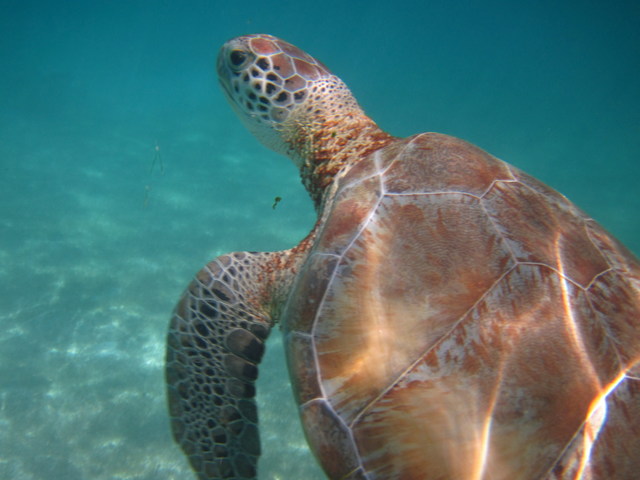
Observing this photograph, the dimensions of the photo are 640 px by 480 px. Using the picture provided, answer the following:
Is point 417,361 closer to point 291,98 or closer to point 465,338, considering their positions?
point 465,338

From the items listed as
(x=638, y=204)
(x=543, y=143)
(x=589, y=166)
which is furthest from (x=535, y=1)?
(x=638, y=204)

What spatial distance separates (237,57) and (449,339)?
3.17 meters

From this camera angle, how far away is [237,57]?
362cm

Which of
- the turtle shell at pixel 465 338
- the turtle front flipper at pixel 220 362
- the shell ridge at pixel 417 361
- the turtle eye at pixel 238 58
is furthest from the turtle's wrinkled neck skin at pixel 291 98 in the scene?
the shell ridge at pixel 417 361

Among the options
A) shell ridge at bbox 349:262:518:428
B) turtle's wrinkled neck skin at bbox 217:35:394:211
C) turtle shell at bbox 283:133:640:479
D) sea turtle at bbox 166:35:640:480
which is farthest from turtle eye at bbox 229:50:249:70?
shell ridge at bbox 349:262:518:428

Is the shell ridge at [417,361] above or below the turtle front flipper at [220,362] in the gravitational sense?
above

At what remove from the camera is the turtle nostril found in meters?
3.61

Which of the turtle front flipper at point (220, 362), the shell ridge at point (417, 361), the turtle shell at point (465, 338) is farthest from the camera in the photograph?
the turtle front flipper at point (220, 362)

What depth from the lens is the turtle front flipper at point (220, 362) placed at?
94.4 inches

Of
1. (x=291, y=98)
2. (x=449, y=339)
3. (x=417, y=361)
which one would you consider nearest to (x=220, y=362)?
(x=417, y=361)

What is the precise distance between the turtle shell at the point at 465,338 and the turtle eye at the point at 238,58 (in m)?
2.29

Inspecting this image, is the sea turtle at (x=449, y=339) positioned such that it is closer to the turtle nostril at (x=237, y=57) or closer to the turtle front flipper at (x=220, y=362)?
the turtle front flipper at (x=220, y=362)

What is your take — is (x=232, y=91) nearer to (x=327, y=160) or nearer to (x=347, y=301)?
(x=327, y=160)

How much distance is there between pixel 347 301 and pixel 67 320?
7545 millimetres
